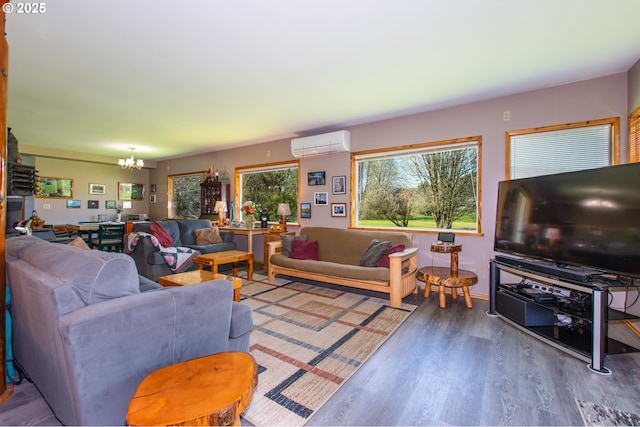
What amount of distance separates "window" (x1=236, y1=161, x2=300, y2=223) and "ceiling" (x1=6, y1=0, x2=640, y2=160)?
1648mm

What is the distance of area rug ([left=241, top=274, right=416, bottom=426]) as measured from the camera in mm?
1747

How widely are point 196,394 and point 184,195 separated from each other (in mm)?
7798

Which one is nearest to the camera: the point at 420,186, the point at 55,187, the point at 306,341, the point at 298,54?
the point at 306,341

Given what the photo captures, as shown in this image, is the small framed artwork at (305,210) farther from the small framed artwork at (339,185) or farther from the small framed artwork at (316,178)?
the small framed artwork at (339,185)

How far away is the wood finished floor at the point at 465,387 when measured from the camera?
1.62 m

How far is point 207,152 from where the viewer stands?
7211 millimetres

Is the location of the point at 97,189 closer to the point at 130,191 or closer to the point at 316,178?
the point at 130,191

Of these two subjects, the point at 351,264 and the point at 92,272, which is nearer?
the point at 92,272

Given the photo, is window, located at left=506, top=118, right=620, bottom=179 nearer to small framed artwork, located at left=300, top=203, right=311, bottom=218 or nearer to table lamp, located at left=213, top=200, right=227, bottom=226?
small framed artwork, located at left=300, top=203, right=311, bottom=218

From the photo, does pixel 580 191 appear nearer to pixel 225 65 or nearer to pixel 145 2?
pixel 225 65

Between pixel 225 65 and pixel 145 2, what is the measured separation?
0.93m

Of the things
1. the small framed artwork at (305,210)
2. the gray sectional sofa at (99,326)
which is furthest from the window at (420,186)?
the gray sectional sofa at (99,326)

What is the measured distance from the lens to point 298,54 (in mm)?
2699

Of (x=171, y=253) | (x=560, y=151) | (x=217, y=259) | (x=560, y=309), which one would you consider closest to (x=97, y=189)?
(x=171, y=253)
